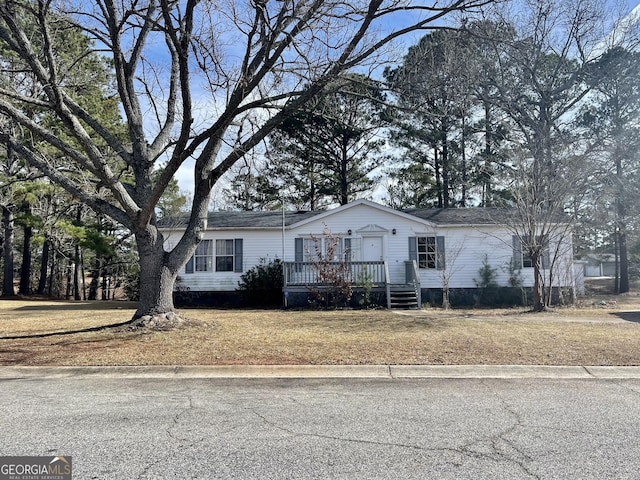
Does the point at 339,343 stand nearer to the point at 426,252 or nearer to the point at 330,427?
the point at 330,427

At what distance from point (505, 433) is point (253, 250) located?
54.5ft

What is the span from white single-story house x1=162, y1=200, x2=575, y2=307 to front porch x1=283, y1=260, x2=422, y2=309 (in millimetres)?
289

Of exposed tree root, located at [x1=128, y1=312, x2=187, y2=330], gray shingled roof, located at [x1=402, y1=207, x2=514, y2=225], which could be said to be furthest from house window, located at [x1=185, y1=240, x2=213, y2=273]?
exposed tree root, located at [x1=128, y1=312, x2=187, y2=330]

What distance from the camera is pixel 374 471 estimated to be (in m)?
3.43

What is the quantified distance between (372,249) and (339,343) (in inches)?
443

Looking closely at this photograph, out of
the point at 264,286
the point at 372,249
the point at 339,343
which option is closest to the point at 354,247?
the point at 372,249

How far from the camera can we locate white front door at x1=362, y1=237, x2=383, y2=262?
19.5 metres

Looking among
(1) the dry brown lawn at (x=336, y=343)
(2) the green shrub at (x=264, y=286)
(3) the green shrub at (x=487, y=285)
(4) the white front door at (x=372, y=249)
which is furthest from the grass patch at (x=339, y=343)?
(4) the white front door at (x=372, y=249)

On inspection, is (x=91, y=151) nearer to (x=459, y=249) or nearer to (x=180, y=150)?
(x=180, y=150)

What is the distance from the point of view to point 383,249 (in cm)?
1959

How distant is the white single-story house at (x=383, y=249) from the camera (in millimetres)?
19266

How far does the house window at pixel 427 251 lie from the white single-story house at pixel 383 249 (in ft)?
0.13

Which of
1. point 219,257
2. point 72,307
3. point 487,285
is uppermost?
point 219,257

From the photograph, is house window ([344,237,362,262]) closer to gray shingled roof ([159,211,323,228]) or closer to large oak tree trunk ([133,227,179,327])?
gray shingled roof ([159,211,323,228])
